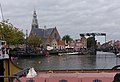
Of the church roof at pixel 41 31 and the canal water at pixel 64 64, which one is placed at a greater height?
the church roof at pixel 41 31

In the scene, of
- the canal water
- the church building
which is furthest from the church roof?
the canal water

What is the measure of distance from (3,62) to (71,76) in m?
4.39

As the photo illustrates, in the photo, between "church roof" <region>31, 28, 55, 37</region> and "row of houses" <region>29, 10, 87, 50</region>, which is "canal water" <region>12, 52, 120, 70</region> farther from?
"row of houses" <region>29, 10, 87, 50</region>

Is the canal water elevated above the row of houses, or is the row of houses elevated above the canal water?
the row of houses

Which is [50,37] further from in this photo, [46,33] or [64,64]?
[64,64]

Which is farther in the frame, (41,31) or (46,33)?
(46,33)

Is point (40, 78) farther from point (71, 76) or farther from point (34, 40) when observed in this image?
point (34, 40)

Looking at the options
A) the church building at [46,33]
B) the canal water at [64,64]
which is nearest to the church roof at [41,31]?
the church building at [46,33]

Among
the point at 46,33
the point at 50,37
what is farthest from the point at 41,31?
the point at 50,37

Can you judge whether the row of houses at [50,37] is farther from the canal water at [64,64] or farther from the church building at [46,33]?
the canal water at [64,64]

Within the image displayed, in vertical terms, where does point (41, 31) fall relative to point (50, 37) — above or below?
above

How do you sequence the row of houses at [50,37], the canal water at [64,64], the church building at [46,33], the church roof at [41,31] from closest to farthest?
the canal water at [64,64] < the church roof at [41,31] < the church building at [46,33] < the row of houses at [50,37]

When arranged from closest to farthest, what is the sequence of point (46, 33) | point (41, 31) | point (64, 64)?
point (64, 64) → point (41, 31) → point (46, 33)

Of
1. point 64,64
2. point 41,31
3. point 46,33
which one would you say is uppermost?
point 41,31
